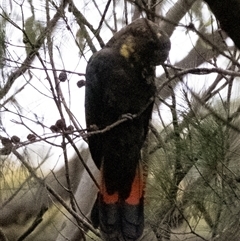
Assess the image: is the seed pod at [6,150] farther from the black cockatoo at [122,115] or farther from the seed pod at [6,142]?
the black cockatoo at [122,115]

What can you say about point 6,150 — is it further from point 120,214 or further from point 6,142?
point 120,214

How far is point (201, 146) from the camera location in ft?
3.52

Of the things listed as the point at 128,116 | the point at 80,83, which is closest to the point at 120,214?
the point at 128,116

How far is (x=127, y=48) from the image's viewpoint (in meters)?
1.13

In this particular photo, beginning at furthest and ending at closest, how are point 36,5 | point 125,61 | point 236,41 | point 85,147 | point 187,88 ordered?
point 85,147, point 36,5, point 125,61, point 187,88, point 236,41

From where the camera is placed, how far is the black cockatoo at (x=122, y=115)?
1126 mm

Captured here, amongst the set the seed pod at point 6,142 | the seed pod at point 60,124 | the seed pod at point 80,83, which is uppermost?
the seed pod at point 80,83

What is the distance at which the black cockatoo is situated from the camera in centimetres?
113

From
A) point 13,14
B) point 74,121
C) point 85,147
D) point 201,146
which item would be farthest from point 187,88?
point 85,147

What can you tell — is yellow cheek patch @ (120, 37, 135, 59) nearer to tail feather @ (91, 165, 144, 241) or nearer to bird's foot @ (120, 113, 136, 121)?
bird's foot @ (120, 113, 136, 121)

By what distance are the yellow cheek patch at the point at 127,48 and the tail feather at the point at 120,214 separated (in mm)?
266

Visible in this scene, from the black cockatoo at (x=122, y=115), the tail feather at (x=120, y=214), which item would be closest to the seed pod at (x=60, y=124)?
the black cockatoo at (x=122, y=115)

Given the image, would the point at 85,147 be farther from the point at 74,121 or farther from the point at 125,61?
the point at 125,61

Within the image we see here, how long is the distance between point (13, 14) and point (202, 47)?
0.42m
